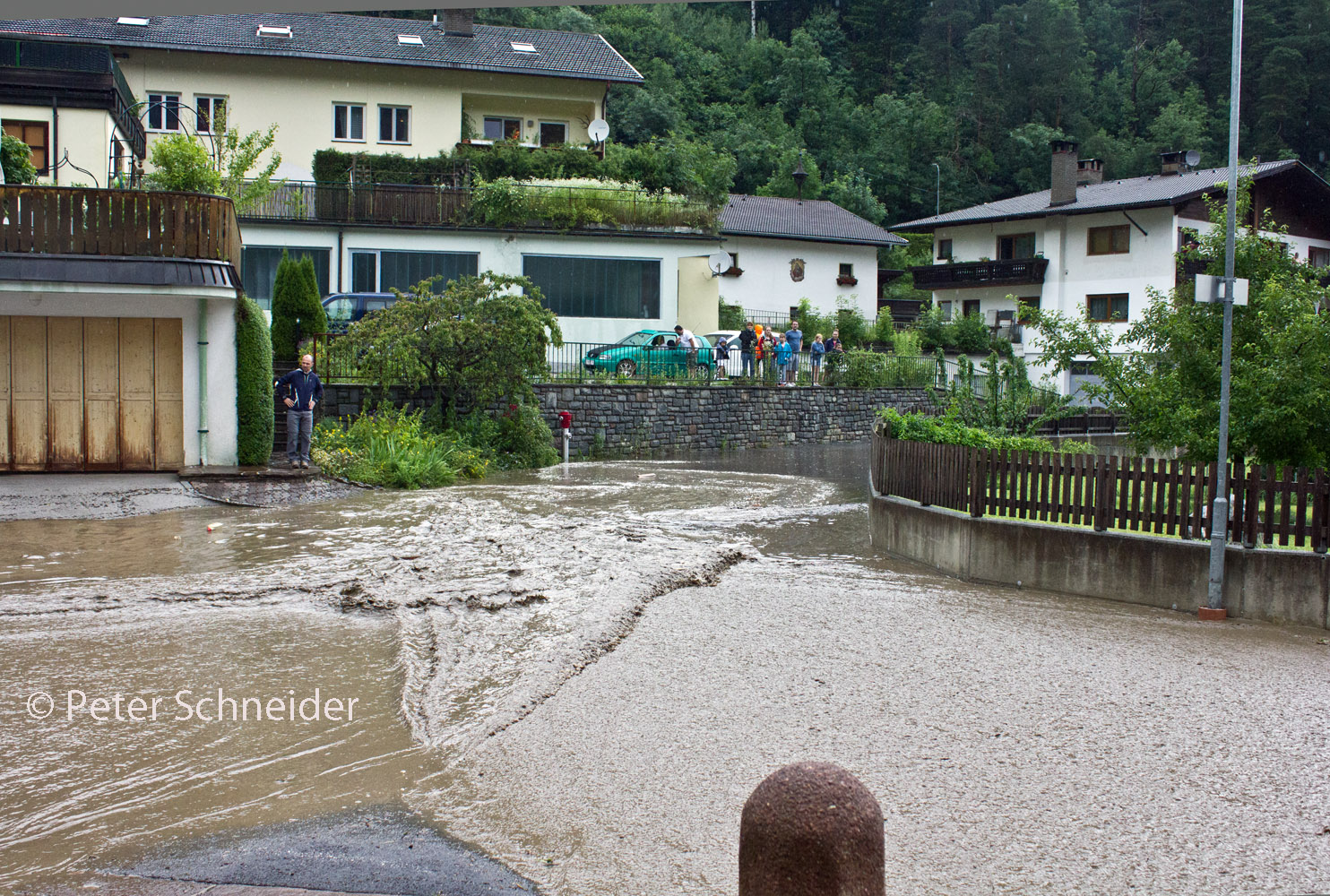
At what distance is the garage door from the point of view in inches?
681

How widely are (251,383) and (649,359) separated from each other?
549 inches

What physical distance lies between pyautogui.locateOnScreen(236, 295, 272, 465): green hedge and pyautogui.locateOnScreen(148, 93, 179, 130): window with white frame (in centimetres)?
2245

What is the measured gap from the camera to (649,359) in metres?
30.5

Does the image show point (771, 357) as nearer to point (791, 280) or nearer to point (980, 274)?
point (791, 280)

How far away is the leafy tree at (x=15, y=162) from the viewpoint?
21.9 metres

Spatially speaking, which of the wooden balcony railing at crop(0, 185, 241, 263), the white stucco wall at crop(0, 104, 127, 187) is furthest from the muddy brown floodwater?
the white stucco wall at crop(0, 104, 127, 187)

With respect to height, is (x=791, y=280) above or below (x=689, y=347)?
above

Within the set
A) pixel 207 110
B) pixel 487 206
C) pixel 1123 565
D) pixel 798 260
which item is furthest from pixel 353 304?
pixel 798 260

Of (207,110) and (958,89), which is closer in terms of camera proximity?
(207,110)

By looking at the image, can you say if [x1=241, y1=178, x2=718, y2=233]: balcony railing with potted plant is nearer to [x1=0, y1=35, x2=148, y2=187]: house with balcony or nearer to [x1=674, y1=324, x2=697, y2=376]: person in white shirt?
[x1=674, y1=324, x2=697, y2=376]: person in white shirt

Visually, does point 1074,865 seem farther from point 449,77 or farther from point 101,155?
point 449,77

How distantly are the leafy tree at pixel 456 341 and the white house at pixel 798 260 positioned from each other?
2409 cm

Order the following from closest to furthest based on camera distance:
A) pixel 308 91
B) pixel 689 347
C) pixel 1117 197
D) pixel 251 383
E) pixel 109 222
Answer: pixel 109 222 < pixel 251 383 < pixel 689 347 < pixel 308 91 < pixel 1117 197

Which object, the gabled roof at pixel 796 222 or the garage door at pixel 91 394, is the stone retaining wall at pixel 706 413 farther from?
the gabled roof at pixel 796 222
